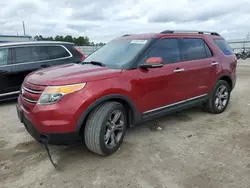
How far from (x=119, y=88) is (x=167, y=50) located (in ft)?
4.24

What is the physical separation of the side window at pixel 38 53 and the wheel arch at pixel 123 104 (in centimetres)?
396

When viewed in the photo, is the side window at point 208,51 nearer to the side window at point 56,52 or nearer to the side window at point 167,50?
the side window at point 167,50

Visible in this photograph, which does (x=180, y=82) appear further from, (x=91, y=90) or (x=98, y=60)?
(x=91, y=90)

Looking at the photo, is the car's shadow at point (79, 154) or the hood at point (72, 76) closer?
the hood at point (72, 76)

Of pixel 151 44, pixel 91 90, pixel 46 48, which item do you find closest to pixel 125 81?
pixel 91 90

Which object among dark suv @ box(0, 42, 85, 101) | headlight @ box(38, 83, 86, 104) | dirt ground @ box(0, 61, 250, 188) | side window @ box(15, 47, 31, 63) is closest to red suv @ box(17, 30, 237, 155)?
headlight @ box(38, 83, 86, 104)

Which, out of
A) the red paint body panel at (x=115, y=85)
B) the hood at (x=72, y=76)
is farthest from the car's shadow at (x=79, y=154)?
the hood at (x=72, y=76)

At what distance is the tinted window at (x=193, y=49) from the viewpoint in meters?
4.19

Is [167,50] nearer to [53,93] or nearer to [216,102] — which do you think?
[216,102]

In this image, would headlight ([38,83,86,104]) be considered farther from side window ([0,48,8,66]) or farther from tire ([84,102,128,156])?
side window ([0,48,8,66])

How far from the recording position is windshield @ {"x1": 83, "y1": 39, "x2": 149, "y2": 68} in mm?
3531

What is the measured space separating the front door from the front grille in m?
1.45

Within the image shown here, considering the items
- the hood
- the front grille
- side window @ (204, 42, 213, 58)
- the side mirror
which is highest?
side window @ (204, 42, 213, 58)

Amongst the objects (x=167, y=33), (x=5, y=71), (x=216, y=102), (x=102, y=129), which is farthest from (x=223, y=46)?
(x=5, y=71)
